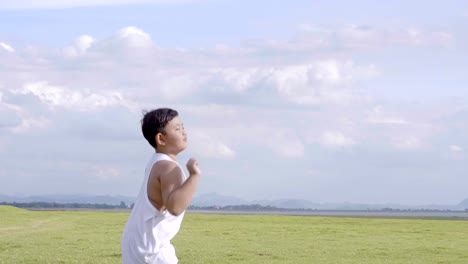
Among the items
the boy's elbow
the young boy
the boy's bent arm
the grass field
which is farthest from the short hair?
the grass field

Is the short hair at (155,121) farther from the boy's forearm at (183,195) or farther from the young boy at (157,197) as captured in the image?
the boy's forearm at (183,195)

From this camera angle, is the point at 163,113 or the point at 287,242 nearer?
the point at 163,113

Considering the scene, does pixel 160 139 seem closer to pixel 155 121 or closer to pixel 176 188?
pixel 155 121

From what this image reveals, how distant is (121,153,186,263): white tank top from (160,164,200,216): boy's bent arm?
0.17 meters

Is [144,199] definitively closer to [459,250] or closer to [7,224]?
[459,250]

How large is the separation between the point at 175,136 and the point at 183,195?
1.85 feet

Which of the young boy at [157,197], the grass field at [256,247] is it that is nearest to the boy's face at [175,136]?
the young boy at [157,197]

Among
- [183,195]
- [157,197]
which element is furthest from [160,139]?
[183,195]

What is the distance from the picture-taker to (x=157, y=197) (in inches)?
242

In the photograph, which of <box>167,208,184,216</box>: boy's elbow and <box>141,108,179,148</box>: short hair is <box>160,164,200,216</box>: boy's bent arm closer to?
<box>167,208,184,216</box>: boy's elbow

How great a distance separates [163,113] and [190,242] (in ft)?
68.3

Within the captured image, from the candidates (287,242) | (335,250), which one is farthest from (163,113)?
(287,242)

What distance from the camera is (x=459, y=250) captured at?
24391mm

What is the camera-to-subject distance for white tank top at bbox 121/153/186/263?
243 inches
